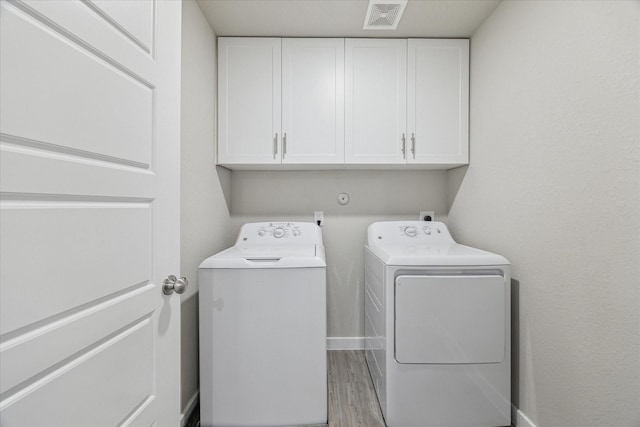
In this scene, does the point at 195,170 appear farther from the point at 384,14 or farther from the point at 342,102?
the point at 384,14

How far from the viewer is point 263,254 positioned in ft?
5.41

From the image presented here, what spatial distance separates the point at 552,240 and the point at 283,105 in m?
1.74

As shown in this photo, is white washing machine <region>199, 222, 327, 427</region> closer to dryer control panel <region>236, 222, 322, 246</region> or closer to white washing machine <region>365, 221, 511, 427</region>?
white washing machine <region>365, 221, 511, 427</region>

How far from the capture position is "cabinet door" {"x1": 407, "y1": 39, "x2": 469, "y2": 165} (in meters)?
2.09

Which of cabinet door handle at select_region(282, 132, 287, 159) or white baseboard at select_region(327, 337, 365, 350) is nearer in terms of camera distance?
cabinet door handle at select_region(282, 132, 287, 159)

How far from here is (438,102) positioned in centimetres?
210

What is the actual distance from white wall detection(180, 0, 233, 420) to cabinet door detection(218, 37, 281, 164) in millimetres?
75

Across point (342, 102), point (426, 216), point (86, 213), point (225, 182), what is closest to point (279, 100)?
point (342, 102)

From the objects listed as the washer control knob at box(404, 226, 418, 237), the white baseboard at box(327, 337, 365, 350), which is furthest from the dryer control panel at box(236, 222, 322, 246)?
the white baseboard at box(327, 337, 365, 350)

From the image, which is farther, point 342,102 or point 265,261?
point 342,102

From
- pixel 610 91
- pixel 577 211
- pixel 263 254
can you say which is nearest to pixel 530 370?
pixel 577 211

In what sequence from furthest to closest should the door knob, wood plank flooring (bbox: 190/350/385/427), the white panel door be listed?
wood plank flooring (bbox: 190/350/385/427) → the door knob → the white panel door

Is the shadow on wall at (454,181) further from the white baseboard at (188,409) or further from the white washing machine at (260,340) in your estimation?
the white baseboard at (188,409)

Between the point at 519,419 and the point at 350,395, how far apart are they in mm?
910
